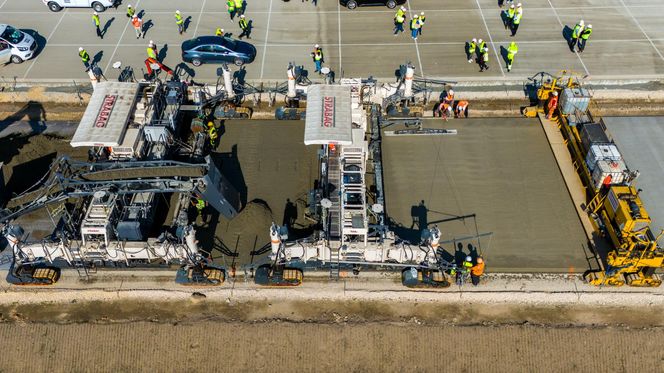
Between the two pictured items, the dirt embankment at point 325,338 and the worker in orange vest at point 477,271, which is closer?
the dirt embankment at point 325,338

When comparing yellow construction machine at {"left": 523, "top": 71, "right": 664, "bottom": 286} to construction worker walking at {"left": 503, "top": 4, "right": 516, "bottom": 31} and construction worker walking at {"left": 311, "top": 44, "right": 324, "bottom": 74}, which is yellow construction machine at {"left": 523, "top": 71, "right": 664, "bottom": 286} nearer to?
construction worker walking at {"left": 503, "top": 4, "right": 516, "bottom": 31}

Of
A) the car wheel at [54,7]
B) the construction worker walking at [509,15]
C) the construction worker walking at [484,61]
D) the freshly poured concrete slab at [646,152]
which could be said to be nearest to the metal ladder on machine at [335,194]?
the construction worker walking at [484,61]

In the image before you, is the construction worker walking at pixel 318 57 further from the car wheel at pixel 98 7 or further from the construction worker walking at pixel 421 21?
the car wheel at pixel 98 7

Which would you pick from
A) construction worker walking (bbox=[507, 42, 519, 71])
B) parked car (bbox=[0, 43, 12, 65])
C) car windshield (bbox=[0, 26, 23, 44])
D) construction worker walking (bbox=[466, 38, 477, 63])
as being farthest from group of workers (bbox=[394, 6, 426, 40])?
parked car (bbox=[0, 43, 12, 65])

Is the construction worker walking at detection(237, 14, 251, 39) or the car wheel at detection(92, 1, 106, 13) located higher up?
the car wheel at detection(92, 1, 106, 13)

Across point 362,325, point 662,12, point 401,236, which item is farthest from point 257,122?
point 662,12

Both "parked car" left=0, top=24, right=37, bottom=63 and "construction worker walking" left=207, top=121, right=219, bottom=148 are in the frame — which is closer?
"construction worker walking" left=207, top=121, right=219, bottom=148
